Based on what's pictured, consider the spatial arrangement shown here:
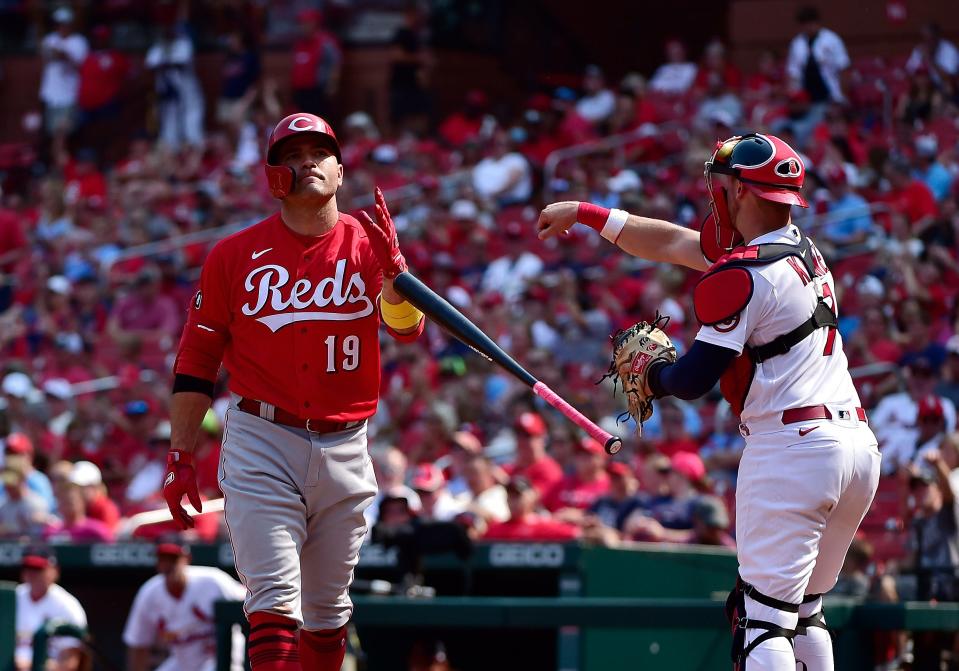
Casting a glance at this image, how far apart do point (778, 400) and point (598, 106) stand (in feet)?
43.4

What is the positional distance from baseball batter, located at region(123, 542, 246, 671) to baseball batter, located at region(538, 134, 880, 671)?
497 centimetres

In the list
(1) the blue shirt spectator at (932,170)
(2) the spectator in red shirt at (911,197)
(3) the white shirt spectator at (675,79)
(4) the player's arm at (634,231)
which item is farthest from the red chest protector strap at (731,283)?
(3) the white shirt spectator at (675,79)

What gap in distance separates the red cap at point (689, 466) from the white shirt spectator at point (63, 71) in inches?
568

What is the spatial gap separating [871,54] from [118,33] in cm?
1132

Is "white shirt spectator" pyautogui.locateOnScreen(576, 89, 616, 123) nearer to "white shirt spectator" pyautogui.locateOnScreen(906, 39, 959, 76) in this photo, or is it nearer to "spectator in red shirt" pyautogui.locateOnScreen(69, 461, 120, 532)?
"white shirt spectator" pyautogui.locateOnScreen(906, 39, 959, 76)

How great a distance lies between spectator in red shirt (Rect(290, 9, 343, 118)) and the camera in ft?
65.4

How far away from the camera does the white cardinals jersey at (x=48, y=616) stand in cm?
941

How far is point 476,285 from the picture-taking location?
48.8 feet

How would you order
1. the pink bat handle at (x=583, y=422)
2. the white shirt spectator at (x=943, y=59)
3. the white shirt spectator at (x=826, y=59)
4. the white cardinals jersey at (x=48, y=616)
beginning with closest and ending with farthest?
the pink bat handle at (x=583, y=422) → the white cardinals jersey at (x=48, y=616) → the white shirt spectator at (x=943, y=59) → the white shirt spectator at (x=826, y=59)

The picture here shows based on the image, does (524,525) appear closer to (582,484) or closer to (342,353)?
(582,484)

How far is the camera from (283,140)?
5547 mm

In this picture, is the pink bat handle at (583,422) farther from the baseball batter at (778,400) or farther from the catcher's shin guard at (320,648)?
the catcher's shin guard at (320,648)

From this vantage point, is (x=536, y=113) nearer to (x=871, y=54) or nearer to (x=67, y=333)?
(x=871, y=54)

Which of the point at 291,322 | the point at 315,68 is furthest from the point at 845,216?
the point at 315,68
